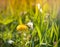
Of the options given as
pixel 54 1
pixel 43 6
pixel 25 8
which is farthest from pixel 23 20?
pixel 54 1

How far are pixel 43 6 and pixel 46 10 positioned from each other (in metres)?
0.04

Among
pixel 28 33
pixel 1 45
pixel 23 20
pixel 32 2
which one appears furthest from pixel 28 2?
pixel 1 45

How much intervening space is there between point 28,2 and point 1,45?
419 mm

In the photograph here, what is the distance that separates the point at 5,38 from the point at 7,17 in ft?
0.57

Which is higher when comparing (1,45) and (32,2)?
(32,2)

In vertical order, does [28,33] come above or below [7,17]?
below

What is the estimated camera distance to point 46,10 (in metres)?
1.66

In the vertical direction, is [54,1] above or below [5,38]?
above

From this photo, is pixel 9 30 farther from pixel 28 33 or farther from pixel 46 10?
pixel 46 10

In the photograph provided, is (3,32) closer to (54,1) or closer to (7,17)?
(7,17)

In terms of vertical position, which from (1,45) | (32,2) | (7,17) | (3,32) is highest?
(32,2)

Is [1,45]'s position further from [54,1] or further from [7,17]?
[54,1]

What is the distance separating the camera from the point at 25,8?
1656 mm

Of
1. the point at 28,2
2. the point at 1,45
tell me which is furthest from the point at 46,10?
the point at 1,45
